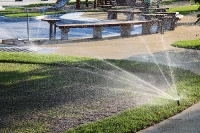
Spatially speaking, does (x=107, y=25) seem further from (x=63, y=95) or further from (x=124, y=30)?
(x=63, y=95)

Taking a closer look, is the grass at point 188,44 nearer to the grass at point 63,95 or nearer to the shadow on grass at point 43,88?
the grass at point 63,95

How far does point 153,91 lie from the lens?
728 cm

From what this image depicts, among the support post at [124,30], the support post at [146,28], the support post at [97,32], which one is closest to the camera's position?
the support post at [97,32]

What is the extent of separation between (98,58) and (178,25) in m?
9.07

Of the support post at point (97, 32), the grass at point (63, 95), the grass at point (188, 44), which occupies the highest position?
the support post at point (97, 32)

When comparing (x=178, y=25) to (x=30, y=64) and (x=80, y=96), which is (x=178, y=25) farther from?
(x=80, y=96)

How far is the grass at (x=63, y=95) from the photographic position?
5.63 m

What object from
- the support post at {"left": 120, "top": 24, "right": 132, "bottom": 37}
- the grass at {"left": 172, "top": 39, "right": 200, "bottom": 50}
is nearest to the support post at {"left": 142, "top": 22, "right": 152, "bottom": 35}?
the support post at {"left": 120, "top": 24, "right": 132, "bottom": 37}

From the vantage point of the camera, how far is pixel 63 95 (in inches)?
276

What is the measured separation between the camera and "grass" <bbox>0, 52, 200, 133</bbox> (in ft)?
18.5

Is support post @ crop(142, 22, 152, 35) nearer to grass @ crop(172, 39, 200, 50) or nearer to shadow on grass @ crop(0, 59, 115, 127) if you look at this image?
grass @ crop(172, 39, 200, 50)

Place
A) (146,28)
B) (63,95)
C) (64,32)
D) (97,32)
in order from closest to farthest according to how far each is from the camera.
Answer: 1. (63,95)
2. (64,32)
3. (97,32)
4. (146,28)

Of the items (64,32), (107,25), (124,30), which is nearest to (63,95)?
(64,32)

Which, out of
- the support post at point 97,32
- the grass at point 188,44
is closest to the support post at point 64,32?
the support post at point 97,32
